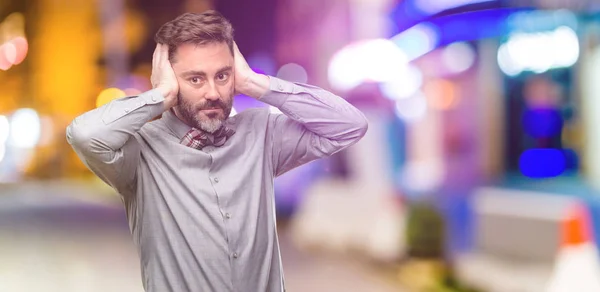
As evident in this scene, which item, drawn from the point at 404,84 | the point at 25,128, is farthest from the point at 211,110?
the point at 404,84

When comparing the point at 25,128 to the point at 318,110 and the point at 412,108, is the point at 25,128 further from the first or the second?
the point at 412,108

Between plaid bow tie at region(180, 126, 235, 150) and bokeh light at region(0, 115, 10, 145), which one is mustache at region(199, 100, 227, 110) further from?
bokeh light at region(0, 115, 10, 145)

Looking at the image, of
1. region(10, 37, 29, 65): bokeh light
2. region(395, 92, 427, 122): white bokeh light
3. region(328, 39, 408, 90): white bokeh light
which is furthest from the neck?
region(395, 92, 427, 122): white bokeh light

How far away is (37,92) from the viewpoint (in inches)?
175

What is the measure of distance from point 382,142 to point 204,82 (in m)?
4.65

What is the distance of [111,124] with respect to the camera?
1555 millimetres

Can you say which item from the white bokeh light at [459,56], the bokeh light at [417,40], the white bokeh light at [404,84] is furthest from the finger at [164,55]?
the white bokeh light at [459,56]

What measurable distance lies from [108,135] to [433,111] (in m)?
7.23

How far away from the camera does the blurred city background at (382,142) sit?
403 centimetres

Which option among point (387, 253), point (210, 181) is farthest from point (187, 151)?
point (387, 253)

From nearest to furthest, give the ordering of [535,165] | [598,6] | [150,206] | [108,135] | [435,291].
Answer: [108,135] < [150,206] < [435,291] < [598,6] < [535,165]

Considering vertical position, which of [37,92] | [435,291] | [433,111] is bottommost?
[435,291]

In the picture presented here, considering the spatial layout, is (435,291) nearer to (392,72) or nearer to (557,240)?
(557,240)

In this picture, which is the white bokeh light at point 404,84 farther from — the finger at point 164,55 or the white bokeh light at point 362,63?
the finger at point 164,55
